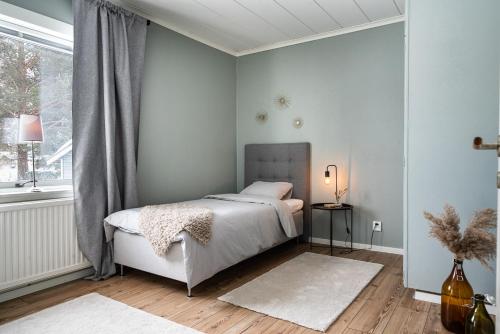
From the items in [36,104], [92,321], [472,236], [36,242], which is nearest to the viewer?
[472,236]

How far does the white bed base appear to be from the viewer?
235 cm

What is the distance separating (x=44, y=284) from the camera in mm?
2570

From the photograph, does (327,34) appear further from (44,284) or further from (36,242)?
(44,284)

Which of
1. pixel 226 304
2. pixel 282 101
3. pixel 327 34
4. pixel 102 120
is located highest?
pixel 327 34

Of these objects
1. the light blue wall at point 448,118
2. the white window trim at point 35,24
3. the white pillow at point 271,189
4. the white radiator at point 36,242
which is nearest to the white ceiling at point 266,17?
the white window trim at point 35,24

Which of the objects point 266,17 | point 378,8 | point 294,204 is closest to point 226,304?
point 294,204

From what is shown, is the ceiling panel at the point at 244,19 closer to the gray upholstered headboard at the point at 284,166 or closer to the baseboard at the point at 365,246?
the gray upholstered headboard at the point at 284,166

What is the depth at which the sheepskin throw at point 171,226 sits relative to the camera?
7.59 feet

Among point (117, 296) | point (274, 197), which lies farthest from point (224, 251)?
point (274, 197)

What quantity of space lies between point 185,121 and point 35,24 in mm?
1651

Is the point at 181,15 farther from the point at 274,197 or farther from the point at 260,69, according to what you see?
the point at 274,197

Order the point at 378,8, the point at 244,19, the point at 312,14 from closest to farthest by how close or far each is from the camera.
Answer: the point at 378,8 → the point at 312,14 → the point at 244,19

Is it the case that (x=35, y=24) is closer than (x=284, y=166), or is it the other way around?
(x=35, y=24)

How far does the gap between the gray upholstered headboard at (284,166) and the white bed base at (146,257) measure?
1.85m
